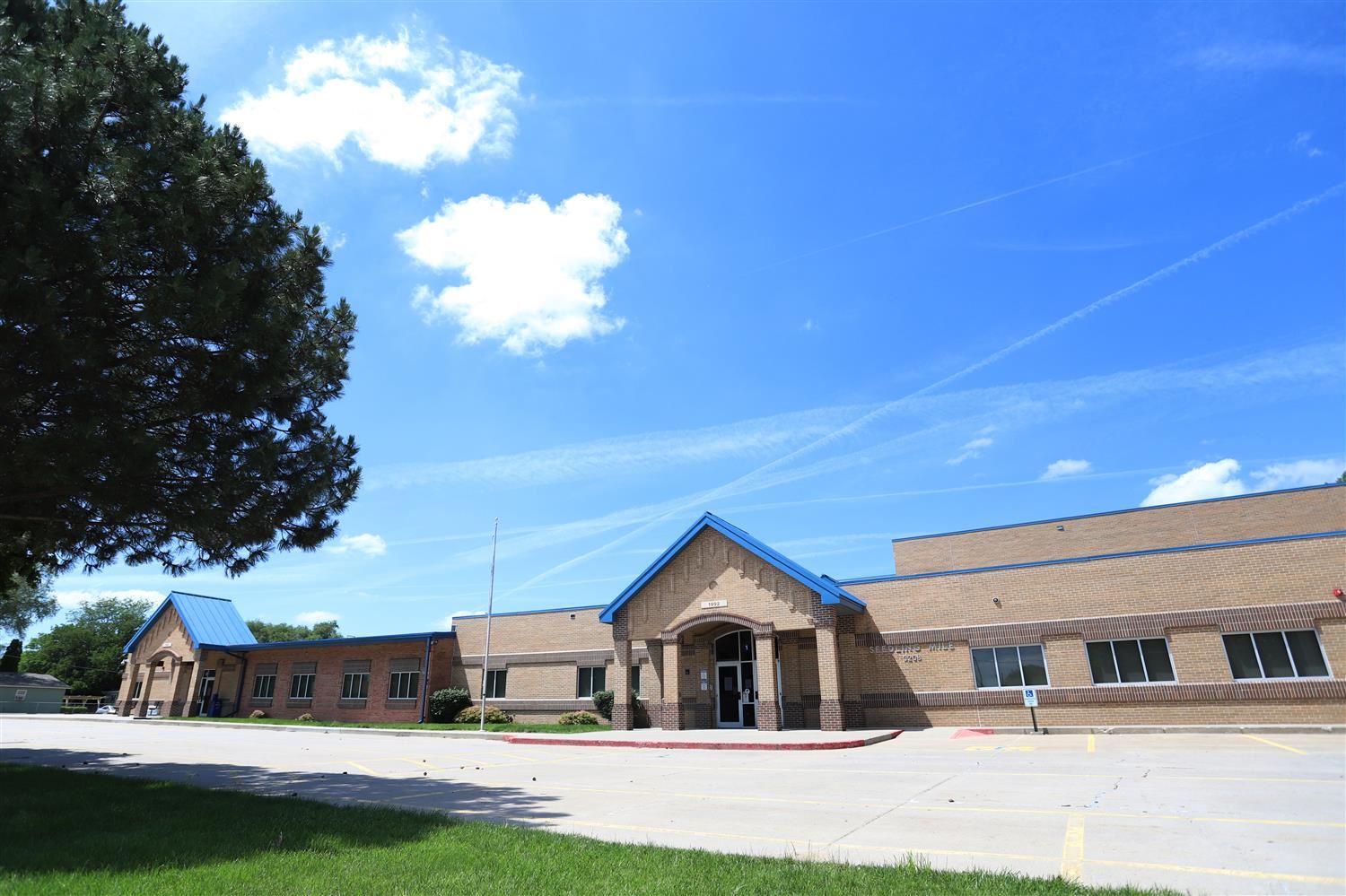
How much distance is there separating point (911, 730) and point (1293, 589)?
38.7 ft

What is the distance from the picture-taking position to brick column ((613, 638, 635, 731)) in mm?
27906

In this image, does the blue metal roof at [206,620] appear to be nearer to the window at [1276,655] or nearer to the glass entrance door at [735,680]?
the glass entrance door at [735,680]

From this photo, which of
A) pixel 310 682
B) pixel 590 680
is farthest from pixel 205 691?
pixel 590 680

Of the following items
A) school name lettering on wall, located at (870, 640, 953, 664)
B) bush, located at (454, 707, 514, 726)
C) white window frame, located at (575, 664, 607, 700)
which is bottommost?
bush, located at (454, 707, 514, 726)

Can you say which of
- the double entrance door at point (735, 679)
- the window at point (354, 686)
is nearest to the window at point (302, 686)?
the window at point (354, 686)

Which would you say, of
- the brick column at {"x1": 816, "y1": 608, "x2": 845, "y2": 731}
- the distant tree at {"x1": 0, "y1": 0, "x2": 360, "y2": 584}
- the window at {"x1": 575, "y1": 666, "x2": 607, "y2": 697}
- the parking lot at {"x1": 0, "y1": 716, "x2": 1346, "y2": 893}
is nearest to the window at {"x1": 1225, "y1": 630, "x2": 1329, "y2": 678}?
the parking lot at {"x1": 0, "y1": 716, "x2": 1346, "y2": 893}

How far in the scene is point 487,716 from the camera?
3500 cm

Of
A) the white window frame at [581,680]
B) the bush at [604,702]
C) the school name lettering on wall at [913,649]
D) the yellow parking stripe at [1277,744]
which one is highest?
the school name lettering on wall at [913,649]

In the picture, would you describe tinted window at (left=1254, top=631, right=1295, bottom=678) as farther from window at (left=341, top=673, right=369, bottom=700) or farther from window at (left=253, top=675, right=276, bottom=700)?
window at (left=253, top=675, right=276, bottom=700)

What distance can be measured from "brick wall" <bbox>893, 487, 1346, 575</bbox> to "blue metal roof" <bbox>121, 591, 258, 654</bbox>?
140ft

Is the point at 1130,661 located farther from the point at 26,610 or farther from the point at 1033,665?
the point at 26,610

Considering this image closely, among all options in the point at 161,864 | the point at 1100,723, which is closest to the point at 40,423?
the point at 161,864

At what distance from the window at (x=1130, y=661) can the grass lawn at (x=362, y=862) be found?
2087 centimetres

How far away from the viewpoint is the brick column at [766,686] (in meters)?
25.0
